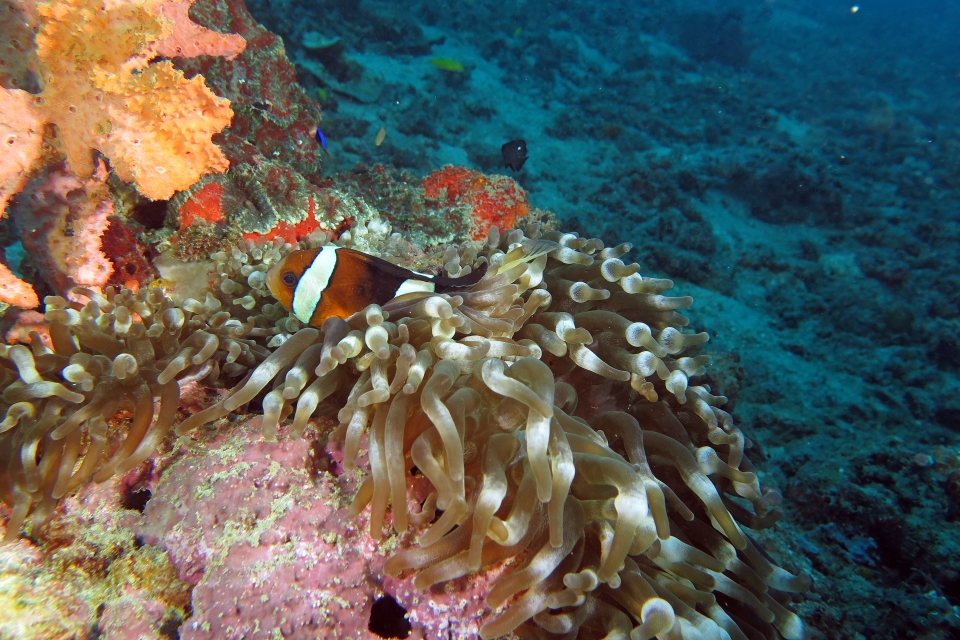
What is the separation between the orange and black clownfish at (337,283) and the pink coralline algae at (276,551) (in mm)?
724

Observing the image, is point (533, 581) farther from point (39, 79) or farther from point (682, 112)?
point (682, 112)

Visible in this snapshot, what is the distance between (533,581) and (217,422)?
4.07ft

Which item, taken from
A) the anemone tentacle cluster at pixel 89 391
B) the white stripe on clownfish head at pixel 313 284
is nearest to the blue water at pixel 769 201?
the white stripe on clownfish head at pixel 313 284

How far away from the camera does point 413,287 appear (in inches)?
92.5

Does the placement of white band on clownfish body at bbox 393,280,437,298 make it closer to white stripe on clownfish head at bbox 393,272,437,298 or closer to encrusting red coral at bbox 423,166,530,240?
white stripe on clownfish head at bbox 393,272,437,298

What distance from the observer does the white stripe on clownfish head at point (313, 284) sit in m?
2.28

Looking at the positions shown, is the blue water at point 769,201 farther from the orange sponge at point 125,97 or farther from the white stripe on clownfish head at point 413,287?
the orange sponge at point 125,97

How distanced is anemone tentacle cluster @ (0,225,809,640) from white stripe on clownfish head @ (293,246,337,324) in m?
0.21

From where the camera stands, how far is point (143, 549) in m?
1.67

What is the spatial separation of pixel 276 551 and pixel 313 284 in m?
1.12

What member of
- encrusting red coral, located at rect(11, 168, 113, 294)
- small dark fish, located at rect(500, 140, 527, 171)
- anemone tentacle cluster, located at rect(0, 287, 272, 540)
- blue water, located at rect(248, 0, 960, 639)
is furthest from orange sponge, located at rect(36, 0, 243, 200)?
small dark fish, located at rect(500, 140, 527, 171)

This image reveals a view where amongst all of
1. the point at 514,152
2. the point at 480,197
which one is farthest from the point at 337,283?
the point at 514,152

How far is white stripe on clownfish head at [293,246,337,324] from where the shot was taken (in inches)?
89.6

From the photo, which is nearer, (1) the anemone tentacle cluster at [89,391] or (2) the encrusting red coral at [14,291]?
(1) the anemone tentacle cluster at [89,391]
